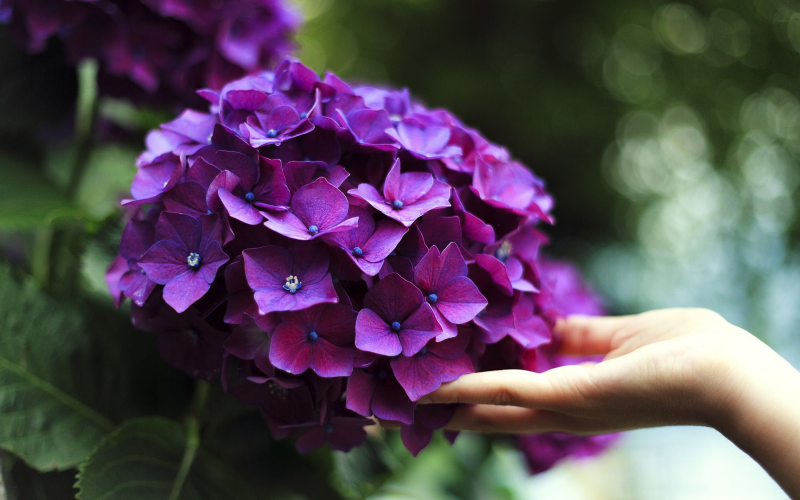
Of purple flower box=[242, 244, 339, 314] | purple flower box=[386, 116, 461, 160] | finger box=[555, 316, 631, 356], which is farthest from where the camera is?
finger box=[555, 316, 631, 356]

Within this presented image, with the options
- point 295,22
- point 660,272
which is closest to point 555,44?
point 660,272

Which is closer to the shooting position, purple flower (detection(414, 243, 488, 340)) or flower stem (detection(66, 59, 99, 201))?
purple flower (detection(414, 243, 488, 340))

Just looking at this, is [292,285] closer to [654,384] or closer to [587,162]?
[654,384]

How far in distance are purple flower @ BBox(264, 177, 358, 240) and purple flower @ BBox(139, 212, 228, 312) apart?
47 millimetres

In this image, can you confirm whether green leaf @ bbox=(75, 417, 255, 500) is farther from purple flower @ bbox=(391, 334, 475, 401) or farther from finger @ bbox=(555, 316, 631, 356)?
finger @ bbox=(555, 316, 631, 356)

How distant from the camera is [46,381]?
53cm

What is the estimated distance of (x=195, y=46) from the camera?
664 millimetres

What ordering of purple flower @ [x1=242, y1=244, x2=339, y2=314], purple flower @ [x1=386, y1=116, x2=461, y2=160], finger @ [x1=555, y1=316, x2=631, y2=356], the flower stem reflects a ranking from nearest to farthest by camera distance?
purple flower @ [x1=242, y1=244, x2=339, y2=314]
purple flower @ [x1=386, y1=116, x2=461, y2=160]
finger @ [x1=555, y1=316, x2=631, y2=356]
the flower stem

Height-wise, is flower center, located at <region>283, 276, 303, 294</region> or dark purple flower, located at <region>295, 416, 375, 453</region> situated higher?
flower center, located at <region>283, 276, 303, 294</region>

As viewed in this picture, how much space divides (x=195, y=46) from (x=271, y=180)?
359 mm

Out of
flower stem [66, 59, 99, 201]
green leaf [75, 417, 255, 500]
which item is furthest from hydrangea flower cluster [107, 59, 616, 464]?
flower stem [66, 59, 99, 201]

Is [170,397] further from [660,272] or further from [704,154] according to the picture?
[704,154]

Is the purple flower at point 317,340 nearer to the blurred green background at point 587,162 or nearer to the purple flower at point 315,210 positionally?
the purple flower at point 315,210

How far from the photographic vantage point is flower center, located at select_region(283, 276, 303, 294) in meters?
0.38
